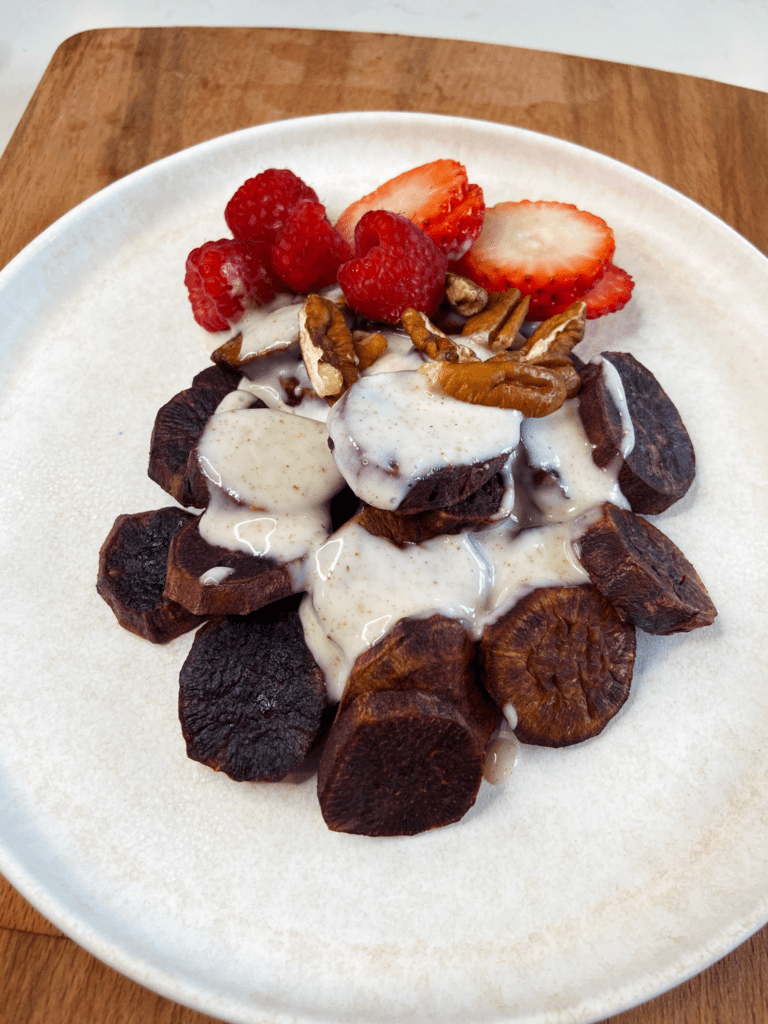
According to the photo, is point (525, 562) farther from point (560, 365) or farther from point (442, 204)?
point (442, 204)

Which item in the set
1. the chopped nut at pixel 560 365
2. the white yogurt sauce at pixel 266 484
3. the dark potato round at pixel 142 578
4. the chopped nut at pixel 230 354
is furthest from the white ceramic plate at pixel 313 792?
the chopped nut at pixel 560 365

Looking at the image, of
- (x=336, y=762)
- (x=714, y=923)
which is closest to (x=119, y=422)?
(x=336, y=762)

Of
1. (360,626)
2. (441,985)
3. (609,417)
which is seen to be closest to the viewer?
(441,985)

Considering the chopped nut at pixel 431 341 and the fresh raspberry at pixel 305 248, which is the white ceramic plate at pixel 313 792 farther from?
the chopped nut at pixel 431 341

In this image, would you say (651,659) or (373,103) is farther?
(373,103)

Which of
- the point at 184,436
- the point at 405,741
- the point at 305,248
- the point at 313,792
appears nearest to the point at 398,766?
the point at 405,741

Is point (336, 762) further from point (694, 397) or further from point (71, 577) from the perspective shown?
point (694, 397)
